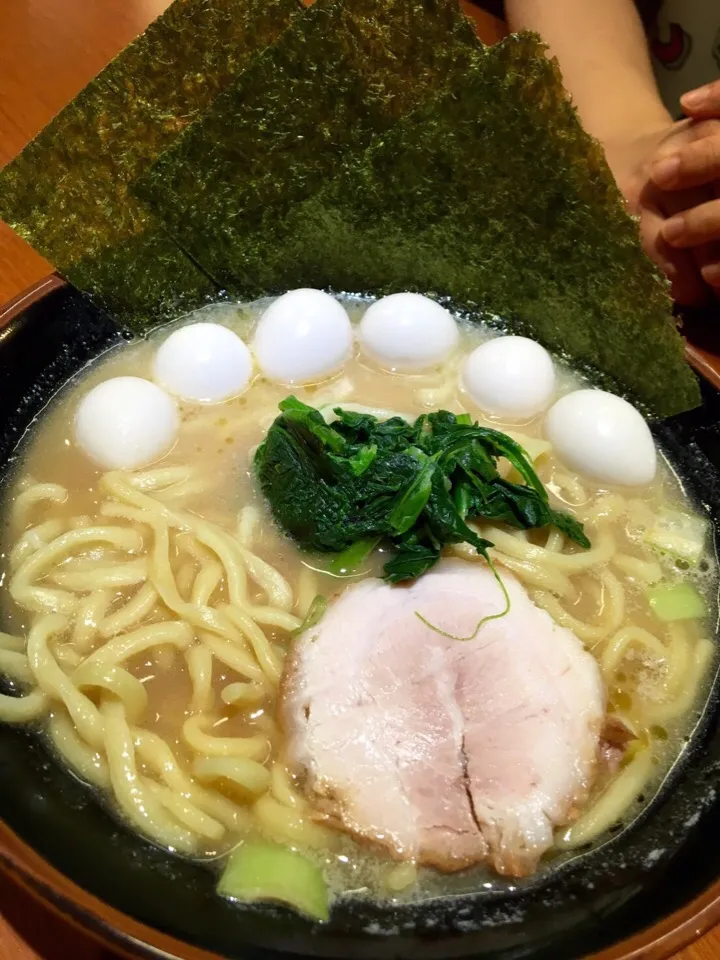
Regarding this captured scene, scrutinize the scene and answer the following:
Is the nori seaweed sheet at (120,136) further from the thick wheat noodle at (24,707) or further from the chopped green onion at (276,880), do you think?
the chopped green onion at (276,880)

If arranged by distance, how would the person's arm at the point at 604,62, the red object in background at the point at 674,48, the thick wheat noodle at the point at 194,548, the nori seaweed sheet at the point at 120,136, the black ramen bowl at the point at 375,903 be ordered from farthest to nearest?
the red object in background at the point at 674,48, the person's arm at the point at 604,62, the nori seaweed sheet at the point at 120,136, the thick wheat noodle at the point at 194,548, the black ramen bowl at the point at 375,903

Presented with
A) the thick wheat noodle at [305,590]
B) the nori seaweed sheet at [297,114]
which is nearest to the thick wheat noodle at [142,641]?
the thick wheat noodle at [305,590]

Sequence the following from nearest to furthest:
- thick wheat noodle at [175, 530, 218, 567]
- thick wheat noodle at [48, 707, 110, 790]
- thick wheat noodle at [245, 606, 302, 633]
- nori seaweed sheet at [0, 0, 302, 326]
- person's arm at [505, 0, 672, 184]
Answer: thick wheat noodle at [48, 707, 110, 790]
thick wheat noodle at [245, 606, 302, 633]
thick wheat noodle at [175, 530, 218, 567]
nori seaweed sheet at [0, 0, 302, 326]
person's arm at [505, 0, 672, 184]

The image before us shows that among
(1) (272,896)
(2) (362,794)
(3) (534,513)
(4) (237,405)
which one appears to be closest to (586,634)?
(3) (534,513)

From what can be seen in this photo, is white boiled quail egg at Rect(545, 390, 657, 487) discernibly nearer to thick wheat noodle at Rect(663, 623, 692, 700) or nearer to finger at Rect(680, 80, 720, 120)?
thick wheat noodle at Rect(663, 623, 692, 700)

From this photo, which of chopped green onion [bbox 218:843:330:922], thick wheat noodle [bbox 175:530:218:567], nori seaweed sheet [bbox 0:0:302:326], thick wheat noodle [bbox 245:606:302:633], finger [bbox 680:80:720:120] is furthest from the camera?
finger [bbox 680:80:720:120]

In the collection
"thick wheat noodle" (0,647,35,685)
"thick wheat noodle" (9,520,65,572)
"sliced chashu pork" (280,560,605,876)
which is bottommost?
"sliced chashu pork" (280,560,605,876)

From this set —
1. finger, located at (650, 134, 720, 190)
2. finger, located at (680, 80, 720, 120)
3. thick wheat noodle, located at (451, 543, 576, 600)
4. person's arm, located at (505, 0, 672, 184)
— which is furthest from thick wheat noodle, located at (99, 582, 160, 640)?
person's arm, located at (505, 0, 672, 184)

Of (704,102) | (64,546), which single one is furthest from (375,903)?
(704,102)
